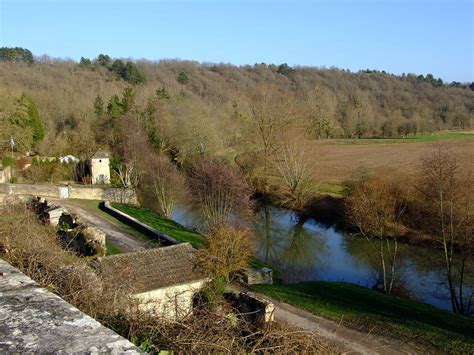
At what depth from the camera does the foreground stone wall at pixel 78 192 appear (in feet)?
107

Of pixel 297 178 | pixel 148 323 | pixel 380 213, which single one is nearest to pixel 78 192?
pixel 297 178

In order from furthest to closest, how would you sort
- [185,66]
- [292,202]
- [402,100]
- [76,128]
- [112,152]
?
[185,66]
[402,100]
[76,128]
[112,152]
[292,202]

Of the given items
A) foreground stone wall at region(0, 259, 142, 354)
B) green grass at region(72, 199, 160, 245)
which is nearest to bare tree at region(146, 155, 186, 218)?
green grass at region(72, 199, 160, 245)

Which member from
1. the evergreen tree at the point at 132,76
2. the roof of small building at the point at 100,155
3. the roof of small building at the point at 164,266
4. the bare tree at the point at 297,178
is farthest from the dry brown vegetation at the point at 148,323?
the evergreen tree at the point at 132,76

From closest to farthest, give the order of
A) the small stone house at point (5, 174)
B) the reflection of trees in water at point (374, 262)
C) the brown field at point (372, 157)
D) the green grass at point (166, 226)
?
the reflection of trees in water at point (374, 262) → the green grass at point (166, 226) → the small stone house at point (5, 174) → the brown field at point (372, 157)

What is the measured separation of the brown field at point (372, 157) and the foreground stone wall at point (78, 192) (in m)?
14.8

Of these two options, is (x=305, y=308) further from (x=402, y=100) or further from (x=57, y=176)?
(x=402, y=100)

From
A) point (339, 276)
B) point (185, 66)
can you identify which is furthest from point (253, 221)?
point (185, 66)

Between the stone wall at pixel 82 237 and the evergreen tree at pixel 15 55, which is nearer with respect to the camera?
the stone wall at pixel 82 237

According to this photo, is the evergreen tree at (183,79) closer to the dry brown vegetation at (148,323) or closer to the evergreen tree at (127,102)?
the evergreen tree at (127,102)

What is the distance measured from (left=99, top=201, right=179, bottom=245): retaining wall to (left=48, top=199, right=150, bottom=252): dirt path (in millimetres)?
717

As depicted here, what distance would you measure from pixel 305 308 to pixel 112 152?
113 ft

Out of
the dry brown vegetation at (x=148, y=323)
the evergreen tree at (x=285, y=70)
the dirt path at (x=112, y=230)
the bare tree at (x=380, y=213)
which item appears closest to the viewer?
the dry brown vegetation at (x=148, y=323)

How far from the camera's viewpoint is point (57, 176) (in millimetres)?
41594
